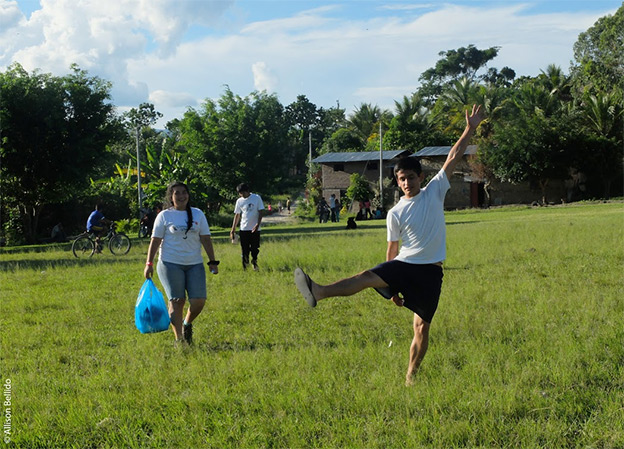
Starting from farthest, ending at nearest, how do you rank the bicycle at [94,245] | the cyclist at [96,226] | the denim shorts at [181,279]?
the cyclist at [96,226] < the bicycle at [94,245] < the denim shorts at [181,279]

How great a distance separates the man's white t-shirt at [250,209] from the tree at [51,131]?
1903 cm

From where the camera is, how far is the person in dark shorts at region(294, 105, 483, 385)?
5.30m

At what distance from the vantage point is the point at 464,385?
5238mm

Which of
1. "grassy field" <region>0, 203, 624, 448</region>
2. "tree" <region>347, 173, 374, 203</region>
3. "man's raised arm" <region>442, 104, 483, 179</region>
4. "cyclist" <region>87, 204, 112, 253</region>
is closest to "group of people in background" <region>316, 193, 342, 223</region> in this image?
"tree" <region>347, 173, 374, 203</region>

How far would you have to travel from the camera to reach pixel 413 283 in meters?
5.35

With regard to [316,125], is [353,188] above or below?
below

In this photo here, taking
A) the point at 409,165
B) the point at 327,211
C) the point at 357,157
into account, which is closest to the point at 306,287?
the point at 409,165

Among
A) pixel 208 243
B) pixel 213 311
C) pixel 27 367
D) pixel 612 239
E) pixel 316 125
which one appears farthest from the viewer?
pixel 316 125

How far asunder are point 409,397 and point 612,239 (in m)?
13.8

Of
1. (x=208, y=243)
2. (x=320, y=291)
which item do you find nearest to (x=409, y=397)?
(x=320, y=291)

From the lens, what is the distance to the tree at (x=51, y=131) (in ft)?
95.9

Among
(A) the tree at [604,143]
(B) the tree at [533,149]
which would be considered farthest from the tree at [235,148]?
(A) the tree at [604,143]

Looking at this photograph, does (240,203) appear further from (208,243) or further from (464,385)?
(464,385)

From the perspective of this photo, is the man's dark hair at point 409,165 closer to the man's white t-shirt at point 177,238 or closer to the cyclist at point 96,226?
the man's white t-shirt at point 177,238
